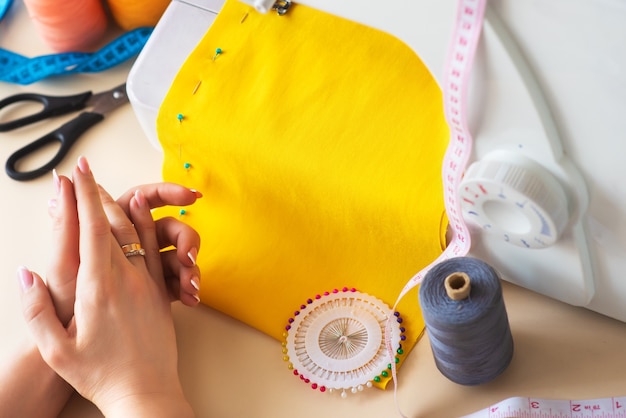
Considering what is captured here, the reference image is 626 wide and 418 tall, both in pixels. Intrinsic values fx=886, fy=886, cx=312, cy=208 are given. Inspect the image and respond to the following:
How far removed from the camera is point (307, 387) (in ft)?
3.16

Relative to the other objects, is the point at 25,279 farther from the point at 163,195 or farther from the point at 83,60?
the point at 83,60

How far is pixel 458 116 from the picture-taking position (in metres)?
0.79

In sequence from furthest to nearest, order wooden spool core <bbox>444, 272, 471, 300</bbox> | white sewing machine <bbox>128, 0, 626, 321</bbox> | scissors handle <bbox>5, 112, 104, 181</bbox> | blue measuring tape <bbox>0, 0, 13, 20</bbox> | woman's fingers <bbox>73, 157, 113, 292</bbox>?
blue measuring tape <bbox>0, 0, 13, 20</bbox> < scissors handle <bbox>5, 112, 104, 181</bbox> < woman's fingers <bbox>73, 157, 113, 292</bbox> < wooden spool core <bbox>444, 272, 471, 300</bbox> < white sewing machine <bbox>128, 0, 626, 321</bbox>

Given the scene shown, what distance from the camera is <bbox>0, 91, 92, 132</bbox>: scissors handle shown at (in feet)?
4.16

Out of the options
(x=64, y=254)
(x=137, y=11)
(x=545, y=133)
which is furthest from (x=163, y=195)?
(x=545, y=133)

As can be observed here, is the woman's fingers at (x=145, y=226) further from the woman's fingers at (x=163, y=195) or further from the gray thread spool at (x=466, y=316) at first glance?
the gray thread spool at (x=466, y=316)

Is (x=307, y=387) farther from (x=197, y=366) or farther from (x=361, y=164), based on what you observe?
(x=361, y=164)

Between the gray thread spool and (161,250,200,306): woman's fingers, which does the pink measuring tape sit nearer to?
the gray thread spool

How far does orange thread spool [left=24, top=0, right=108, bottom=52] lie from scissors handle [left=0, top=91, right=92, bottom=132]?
10 centimetres

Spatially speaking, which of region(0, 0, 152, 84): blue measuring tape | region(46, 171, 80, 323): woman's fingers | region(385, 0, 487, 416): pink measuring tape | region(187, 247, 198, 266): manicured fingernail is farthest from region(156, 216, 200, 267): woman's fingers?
region(0, 0, 152, 84): blue measuring tape

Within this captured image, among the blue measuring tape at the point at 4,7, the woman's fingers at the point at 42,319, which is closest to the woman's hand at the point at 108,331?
the woman's fingers at the point at 42,319

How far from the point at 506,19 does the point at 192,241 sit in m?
0.49

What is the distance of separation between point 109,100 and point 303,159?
1.33ft

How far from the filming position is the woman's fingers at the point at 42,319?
923 millimetres
